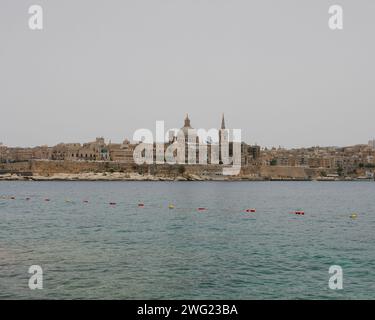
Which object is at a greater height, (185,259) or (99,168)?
(99,168)

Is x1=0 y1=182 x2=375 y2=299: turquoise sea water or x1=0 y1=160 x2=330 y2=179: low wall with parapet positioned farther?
x1=0 y1=160 x2=330 y2=179: low wall with parapet

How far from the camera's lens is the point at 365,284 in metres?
17.0

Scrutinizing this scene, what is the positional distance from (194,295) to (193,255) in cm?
724

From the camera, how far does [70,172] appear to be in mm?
174000

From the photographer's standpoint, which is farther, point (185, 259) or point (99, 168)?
point (99, 168)

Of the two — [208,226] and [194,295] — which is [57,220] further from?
[194,295]

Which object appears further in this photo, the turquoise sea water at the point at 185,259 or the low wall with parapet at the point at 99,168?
the low wall with parapet at the point at 99,168

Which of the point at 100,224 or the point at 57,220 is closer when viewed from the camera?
the point at 100,224

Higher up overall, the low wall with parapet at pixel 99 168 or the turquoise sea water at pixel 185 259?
the low wall with parapet at pixel 99 168

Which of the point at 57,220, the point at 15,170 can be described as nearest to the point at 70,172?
the point at 15,170

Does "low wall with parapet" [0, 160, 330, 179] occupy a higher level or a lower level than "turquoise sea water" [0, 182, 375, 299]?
higher
